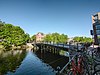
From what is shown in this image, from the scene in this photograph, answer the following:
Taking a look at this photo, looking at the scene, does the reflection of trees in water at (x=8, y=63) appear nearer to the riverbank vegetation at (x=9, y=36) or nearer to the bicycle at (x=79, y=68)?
the bicycle at (x=79, y=68)

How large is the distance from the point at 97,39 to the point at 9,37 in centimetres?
4426

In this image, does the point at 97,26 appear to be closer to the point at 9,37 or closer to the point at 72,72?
the point at 9,37

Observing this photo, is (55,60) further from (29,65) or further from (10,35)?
(10,35)

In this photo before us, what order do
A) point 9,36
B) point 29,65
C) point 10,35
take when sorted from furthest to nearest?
point 10,35, point 9,36, point 29,65

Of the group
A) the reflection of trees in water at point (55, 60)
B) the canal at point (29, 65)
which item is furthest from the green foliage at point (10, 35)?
the reflection of trees in water at point (55, 60)

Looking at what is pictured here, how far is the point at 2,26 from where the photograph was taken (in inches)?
3061

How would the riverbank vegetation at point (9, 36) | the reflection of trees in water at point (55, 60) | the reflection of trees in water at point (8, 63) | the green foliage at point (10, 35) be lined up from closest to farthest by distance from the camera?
the reflection of trees in water at point (8, 63)
the reflection of trees in water at point (55, 60)
the riverbank vegetation at point (9, 36)
the green foliage at point (10, 35)

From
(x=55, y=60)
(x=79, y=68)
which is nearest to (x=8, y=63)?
(x=55, y=60)

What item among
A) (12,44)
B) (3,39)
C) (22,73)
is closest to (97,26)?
(22,73)

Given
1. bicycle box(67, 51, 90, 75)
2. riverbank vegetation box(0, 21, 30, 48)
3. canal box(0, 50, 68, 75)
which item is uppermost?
riverbank vegetation box(0, 21, 30, 48)

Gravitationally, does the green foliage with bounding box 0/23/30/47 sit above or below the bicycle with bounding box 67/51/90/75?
above

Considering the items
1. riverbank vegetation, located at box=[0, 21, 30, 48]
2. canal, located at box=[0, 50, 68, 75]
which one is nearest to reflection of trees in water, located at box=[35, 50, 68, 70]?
canal, located at box=[0, 50, 68, 75]

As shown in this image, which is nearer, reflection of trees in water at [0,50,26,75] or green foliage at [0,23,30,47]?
reflection of trees in water at [0,50,26,75]

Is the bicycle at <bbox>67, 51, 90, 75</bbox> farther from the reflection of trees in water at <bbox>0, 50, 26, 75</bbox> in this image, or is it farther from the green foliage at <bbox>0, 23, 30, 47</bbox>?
the green foliage at <bbox>0, 23, 30, 47</bbox>
